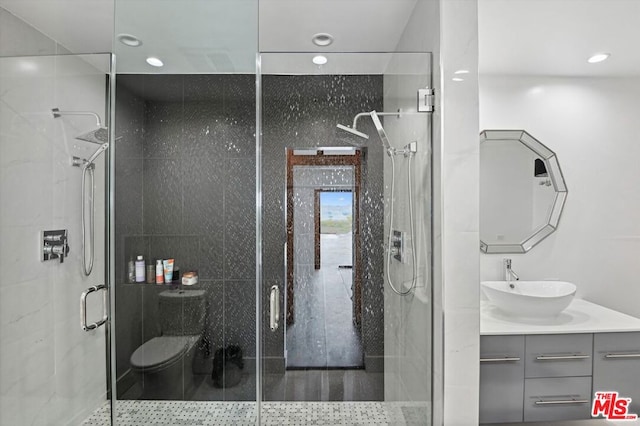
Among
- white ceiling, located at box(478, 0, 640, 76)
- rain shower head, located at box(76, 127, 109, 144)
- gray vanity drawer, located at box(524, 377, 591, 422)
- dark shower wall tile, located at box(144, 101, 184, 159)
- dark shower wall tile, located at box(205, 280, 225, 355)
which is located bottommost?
gray vanity drawer, located at box(524, 377, 591, 422)

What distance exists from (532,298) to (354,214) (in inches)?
40.8

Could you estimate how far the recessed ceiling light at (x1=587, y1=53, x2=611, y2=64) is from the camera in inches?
73.3

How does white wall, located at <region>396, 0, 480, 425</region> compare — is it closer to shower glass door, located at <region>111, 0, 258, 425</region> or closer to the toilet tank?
shower glass door, located at <region>111, 0, 258, 425</region>

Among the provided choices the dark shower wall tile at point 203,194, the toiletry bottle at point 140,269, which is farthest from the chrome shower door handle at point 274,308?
the toiletry bottle at point 140,269

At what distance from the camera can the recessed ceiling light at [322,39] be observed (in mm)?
2046

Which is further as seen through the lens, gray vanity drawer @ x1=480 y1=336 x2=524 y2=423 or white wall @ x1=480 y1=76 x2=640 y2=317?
white wall @ x1=480 y1=76 x2=640 y2=317

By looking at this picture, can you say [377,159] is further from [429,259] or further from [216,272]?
[216,272]

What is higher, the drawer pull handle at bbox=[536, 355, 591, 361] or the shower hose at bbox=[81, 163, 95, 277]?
the shower hose at bbox=[81, 163, 95, 277]

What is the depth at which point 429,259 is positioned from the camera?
1610 millimetres

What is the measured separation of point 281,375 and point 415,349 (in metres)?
0.68

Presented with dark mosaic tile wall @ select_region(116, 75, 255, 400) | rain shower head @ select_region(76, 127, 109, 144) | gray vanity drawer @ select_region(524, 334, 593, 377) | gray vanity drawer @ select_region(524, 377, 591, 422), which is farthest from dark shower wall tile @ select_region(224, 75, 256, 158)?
gray vanity drawer @ select_region(524, 377, 591, 422)

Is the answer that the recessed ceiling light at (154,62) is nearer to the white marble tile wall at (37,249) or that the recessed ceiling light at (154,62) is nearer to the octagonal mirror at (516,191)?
the white marble tile wall at (37,249)

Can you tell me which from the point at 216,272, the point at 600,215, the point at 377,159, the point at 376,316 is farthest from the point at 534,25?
the point at 216,272

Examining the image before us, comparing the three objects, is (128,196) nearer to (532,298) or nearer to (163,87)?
(163,87)
